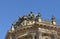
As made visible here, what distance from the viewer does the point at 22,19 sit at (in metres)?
83.3

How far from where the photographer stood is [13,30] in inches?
3182

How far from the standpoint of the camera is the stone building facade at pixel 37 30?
76750 mm

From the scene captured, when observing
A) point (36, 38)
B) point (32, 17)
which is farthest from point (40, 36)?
point (32, 17)

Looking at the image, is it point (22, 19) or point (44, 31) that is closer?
point (44, 31)

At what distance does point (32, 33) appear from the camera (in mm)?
77250

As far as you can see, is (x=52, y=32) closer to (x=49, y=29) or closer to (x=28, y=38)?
(x=49, y=29)

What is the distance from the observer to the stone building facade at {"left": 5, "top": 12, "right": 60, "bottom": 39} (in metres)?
76.8

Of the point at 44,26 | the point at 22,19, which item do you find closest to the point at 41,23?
the point at 44,26

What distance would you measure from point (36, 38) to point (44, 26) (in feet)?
11.9

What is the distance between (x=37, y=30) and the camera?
7700 cm

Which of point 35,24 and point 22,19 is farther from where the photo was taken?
point 22,19

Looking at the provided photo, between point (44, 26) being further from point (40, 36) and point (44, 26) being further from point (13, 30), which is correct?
point (13, 30)

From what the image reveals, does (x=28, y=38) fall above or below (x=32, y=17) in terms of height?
below

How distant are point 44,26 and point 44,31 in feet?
4.15
